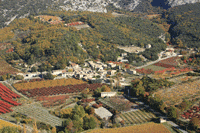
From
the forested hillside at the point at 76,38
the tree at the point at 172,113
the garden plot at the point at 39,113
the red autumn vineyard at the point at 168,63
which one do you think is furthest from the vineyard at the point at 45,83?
the red autumn vineyard at the point at 168,63

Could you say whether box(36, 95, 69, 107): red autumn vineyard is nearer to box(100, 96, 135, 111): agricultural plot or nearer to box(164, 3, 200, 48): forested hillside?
box(100, 96, 135, 111): agricultural plot

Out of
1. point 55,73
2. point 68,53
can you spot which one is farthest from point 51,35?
point 55,73

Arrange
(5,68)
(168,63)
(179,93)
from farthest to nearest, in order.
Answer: (168,63)
(5,68)
(179,93)

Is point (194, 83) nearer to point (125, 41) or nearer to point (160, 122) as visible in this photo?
point (160, 122)

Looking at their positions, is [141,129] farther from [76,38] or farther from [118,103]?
[76,38]

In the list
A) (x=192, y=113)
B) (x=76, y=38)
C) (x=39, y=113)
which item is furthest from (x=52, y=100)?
(x=76, y=38)

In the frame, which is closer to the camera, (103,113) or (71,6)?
(103,113)
